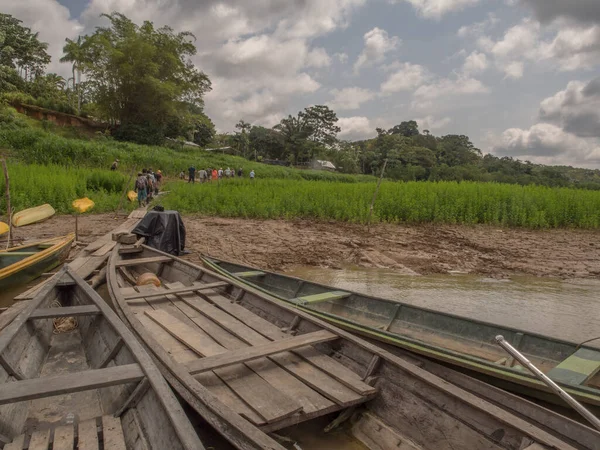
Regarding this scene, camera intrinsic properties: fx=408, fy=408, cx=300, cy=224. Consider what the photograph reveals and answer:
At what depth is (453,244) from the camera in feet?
37.3

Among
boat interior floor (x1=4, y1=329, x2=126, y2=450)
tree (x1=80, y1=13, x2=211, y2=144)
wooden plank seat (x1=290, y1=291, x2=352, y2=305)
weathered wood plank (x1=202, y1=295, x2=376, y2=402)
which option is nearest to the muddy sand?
wooden plank seat (x1=290, y1=291, x2=352, y2=305)

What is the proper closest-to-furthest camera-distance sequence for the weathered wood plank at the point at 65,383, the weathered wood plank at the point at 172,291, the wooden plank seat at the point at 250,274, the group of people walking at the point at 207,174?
the weathered wood plank at the point at 65,383, the weathered wood plank at the point at 172,291, the wooden plank seat at the point at 250,274, the group of people walking at the point at 207,174

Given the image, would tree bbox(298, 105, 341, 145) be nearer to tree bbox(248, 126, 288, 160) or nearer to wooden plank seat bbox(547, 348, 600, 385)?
tree bbox(248, 126, 288, 160)

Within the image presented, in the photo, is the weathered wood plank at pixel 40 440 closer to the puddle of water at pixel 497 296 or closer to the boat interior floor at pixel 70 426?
the boat interior floor at pixel 70 426

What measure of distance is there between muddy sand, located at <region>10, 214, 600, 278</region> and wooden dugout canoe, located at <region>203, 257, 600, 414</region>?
149 inches

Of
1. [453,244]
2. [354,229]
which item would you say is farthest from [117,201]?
[453,244]

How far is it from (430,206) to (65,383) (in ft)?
44.2

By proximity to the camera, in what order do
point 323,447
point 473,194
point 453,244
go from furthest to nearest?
point 473,194 < point 453,244 < point 323,447

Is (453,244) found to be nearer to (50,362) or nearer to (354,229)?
(354,229)

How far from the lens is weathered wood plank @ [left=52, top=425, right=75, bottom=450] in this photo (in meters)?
2.09

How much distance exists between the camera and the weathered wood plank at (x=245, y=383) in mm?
2609

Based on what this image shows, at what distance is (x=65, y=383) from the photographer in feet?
7.14

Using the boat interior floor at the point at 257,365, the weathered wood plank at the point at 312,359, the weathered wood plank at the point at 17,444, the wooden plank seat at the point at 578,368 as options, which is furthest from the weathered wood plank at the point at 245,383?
the wooden plank seat at the point at 578,368

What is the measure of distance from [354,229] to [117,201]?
8.47 metres
